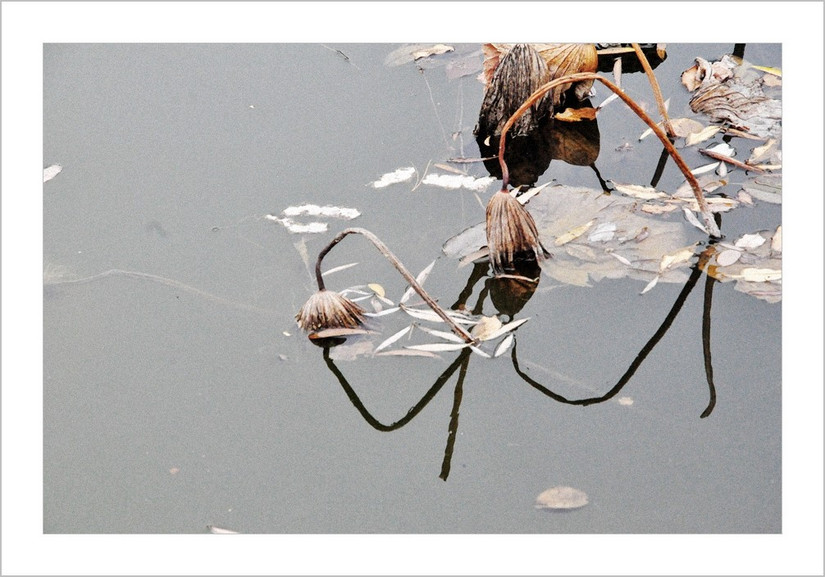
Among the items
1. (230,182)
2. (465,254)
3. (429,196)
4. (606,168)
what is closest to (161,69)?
(230,182)

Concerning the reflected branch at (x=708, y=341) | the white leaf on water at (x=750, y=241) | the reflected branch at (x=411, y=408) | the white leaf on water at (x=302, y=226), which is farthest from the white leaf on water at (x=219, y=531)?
the white leaf on water at (x=750, y=241)

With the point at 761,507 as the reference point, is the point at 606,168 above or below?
above

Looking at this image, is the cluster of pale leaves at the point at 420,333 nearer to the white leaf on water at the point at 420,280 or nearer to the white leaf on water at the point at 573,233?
the white leaf on water at the point at 420,280

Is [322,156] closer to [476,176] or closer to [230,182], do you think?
[230,182]

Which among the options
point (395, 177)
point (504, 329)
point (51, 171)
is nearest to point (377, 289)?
point (504, 329)

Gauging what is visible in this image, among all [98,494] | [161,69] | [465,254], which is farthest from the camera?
[161,69]

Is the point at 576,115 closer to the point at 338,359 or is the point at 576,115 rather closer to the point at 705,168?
the point at 705,168
